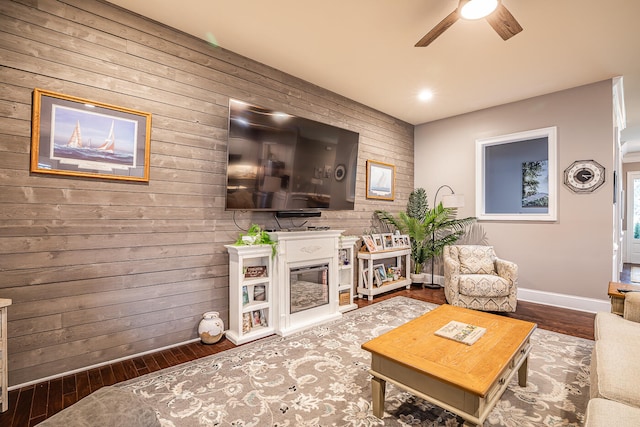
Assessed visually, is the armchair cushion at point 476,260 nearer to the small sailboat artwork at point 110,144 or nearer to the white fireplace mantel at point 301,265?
the white fireplace mantel at point 301,265

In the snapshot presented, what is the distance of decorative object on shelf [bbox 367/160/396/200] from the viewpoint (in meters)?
4.68

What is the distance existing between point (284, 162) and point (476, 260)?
Result: 280 cm

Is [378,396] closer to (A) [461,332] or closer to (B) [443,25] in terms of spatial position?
(A) [461,332]

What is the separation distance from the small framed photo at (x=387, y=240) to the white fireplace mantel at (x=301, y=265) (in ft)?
4.14

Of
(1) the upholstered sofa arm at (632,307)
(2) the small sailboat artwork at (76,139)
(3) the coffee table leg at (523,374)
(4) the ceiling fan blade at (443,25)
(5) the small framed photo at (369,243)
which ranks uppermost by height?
(4) the ceiling fan blade at (443,25)

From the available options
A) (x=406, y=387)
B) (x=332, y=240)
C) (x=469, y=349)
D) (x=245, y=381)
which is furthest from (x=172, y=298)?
(x=469, y=349)

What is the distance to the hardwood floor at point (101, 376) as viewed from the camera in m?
1.80

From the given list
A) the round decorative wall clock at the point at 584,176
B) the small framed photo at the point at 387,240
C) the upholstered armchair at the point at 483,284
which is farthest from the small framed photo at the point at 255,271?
the round decorative wall clock at the point at 584,176

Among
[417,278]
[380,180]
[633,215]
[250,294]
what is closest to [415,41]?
[380,180]

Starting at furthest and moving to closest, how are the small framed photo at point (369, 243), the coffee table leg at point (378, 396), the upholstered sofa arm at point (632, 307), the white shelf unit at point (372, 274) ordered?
the small framed photo at point (369, 243)
the white shelf unit at point (372, 274)
the upholstered sofa arm at point (632, 307)
the coffee table leg at point (378, 396)

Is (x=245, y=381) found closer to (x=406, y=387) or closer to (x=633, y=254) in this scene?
(x=406, y=387)

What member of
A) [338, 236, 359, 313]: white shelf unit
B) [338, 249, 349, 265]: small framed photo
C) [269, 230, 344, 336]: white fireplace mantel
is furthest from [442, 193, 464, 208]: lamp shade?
[269, 230, 344, 336]: white fireplace mantel

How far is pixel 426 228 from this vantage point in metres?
4.92

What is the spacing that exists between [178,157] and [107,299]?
51.4 inches
